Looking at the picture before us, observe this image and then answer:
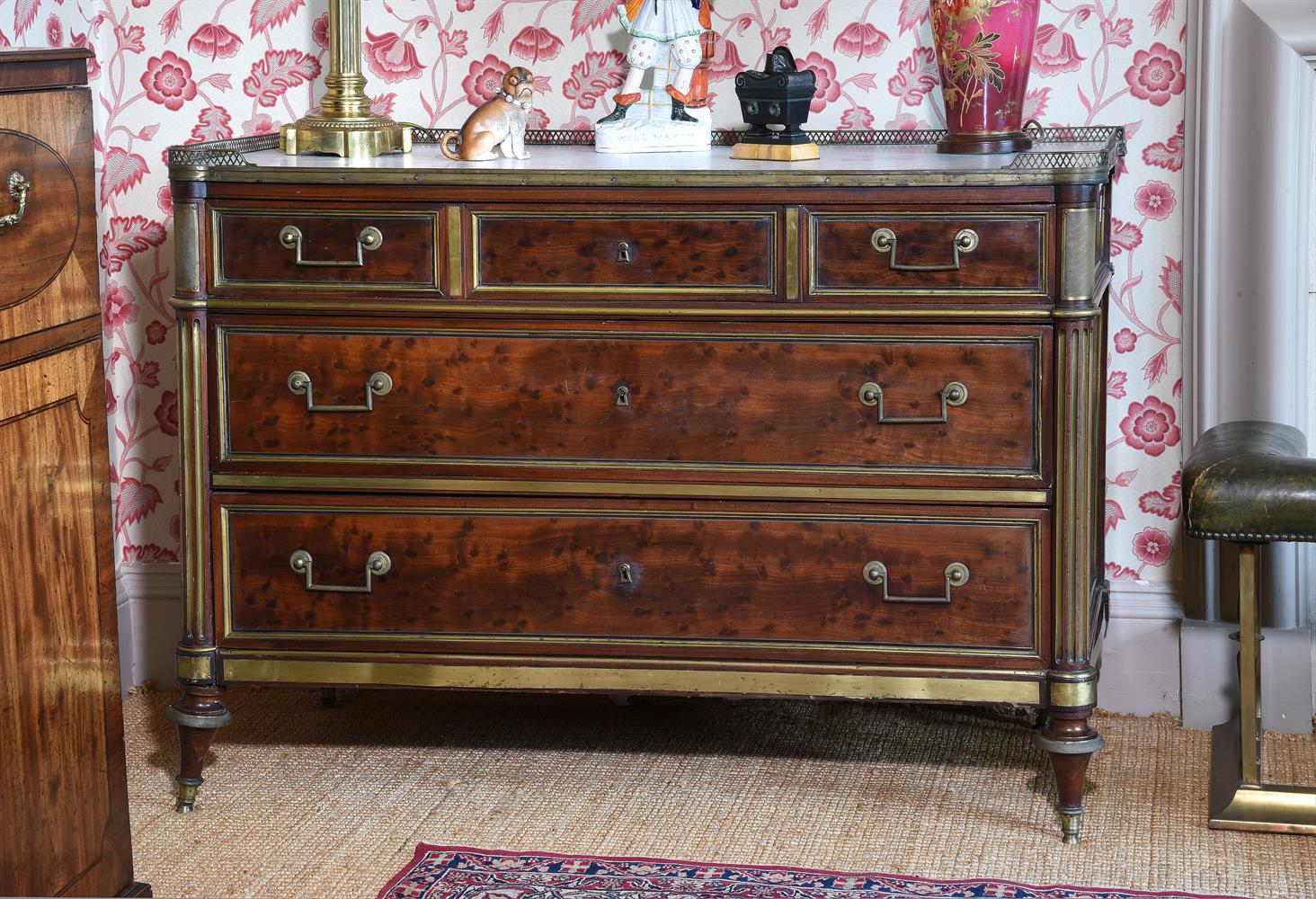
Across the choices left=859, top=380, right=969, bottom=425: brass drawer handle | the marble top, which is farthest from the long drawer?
the marble top

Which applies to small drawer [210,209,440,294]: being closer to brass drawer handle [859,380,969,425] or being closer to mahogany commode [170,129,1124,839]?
mahogany commode [170,129,1124,839]

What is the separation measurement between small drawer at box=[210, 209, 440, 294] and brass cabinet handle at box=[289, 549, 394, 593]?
440 mm

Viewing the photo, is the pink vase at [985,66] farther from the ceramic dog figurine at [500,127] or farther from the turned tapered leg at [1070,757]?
the turned tapered leg at [1070,757]

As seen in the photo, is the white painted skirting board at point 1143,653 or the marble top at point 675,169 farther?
the white painted skirting board at point 1143,653

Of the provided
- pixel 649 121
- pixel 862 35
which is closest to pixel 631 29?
pixel 649 121

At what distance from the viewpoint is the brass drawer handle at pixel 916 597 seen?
2.53 m

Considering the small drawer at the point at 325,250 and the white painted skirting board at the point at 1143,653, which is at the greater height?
the small drawer at the point at 325,250

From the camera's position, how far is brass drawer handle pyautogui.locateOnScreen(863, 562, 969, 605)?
2527mm

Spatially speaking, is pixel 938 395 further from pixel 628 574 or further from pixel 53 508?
pixel 53 508

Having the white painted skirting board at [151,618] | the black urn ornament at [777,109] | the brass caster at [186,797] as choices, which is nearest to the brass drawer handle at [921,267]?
the black urn ornament at [777,109]

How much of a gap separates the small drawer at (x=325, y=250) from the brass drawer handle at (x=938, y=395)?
2.31ft

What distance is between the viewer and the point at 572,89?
3176 mm

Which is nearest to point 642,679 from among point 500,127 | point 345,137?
point 500,127

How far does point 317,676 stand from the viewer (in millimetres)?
2691
